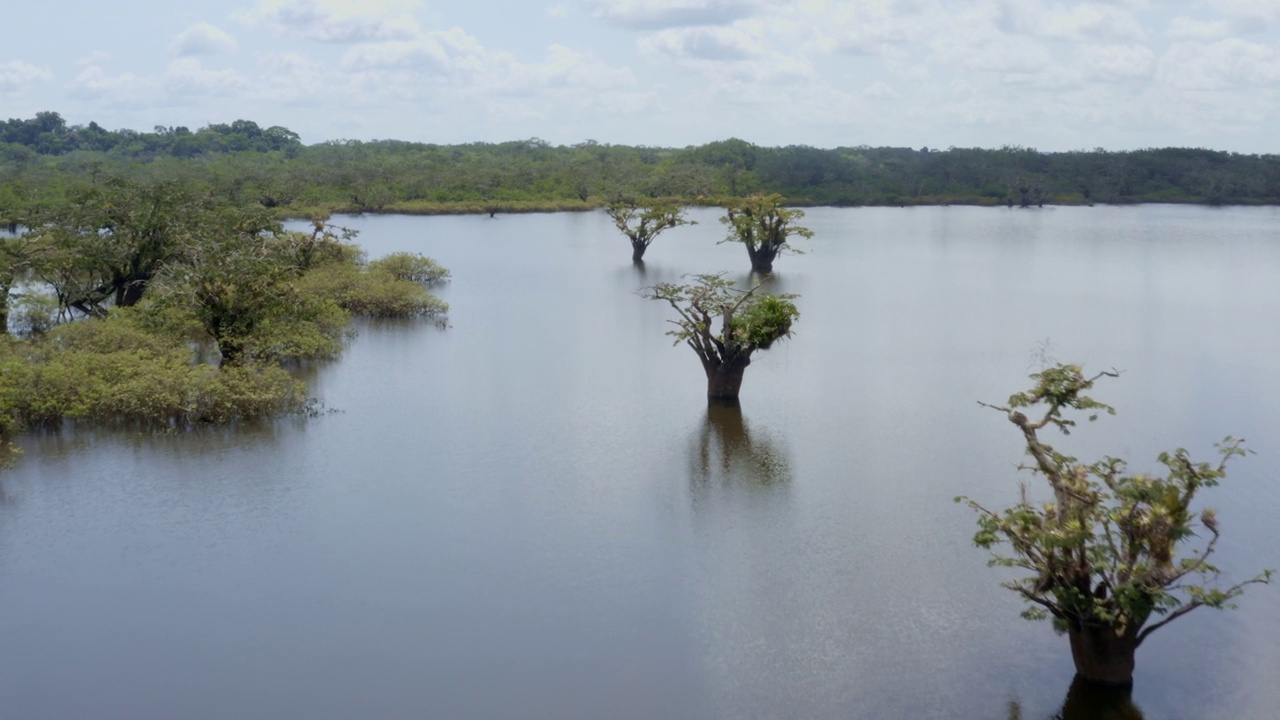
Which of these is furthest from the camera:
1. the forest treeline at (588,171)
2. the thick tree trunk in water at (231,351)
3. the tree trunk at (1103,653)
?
the forest treeline at (588,171)

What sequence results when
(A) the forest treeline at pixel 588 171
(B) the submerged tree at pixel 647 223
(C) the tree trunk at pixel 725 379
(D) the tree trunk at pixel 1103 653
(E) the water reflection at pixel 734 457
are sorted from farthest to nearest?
(A) the forest treeline at pixel 588 171 → (B) the submerged tree at pixel 647 223 → (C) the tree trunk at pixel 725 379 → (E) the water reflection at pixel 734 457 → (D) the tree trunk at pixel 1103 653

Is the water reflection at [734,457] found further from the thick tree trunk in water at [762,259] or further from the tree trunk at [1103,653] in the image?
the thick tree trunk in water at [762,259]

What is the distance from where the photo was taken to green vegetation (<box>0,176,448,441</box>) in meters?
15.6

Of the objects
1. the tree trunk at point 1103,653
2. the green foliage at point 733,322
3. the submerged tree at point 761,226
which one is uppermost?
the submerged tree at point 761,226

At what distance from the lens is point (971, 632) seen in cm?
978

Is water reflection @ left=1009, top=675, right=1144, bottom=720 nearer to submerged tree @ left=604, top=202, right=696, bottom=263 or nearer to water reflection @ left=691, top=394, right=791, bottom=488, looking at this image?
water reflection @ left=691, top=394, right=791, bottom=488

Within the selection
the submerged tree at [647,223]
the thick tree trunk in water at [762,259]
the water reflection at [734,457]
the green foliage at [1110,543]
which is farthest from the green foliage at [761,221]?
the green foliage at [1110,543]

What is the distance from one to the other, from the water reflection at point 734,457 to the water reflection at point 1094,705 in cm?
519

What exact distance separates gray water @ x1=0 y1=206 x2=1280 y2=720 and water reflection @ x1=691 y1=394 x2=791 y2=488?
0.06 m

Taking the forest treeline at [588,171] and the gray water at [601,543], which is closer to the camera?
the gray water at [601,543]

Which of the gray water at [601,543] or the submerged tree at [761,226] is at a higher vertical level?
the submerged tree at [761,226]

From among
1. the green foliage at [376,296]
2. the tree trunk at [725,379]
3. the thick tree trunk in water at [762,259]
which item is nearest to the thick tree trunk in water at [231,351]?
the tree trunk at [725,379]

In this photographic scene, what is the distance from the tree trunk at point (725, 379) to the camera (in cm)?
1725

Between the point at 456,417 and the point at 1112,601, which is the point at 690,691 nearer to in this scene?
the point at 1112,601
